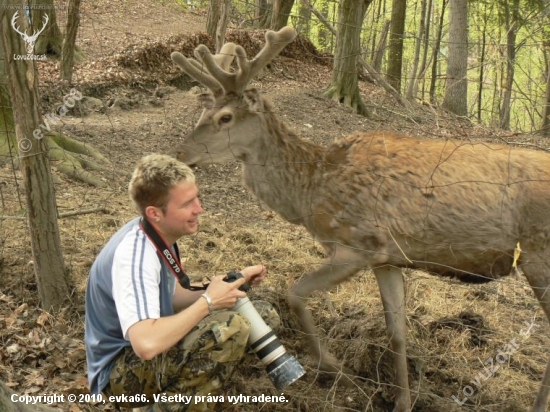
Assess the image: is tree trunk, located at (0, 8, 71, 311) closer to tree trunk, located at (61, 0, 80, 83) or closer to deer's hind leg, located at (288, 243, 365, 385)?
deer's hind leg, located at (288, 243, 365, 385)

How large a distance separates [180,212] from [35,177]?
194 centimetres

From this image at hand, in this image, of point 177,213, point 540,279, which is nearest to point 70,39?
point 177,213

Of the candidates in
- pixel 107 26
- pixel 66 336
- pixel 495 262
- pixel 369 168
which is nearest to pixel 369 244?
pixel 369 168

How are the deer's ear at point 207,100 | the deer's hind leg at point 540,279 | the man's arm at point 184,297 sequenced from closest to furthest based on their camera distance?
the man's arm at point 184,297
the deer's hind leg at point 540,279
the deer's ear at point 207,100

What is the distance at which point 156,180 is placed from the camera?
3336mm

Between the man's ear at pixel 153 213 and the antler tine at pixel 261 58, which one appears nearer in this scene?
the man's ear at pixel 153 213

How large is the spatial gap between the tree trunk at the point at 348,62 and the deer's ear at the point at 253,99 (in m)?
7.47

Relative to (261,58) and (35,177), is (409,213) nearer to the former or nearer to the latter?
(261,58)

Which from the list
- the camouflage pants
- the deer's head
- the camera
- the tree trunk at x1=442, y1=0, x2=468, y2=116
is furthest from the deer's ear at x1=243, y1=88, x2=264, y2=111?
the tree trunk at x1=442, y1=0, x2=468, y2=116

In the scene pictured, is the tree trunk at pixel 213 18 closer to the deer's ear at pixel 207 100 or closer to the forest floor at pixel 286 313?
the forest floor at pixel 286 313

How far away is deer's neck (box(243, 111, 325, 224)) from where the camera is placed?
4785 mm

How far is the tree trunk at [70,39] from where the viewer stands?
1148 centimetres

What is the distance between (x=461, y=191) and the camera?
4516 millimetres

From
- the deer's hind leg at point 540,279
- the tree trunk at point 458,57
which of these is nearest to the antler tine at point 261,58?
the deer's hind leg at point 540,279
